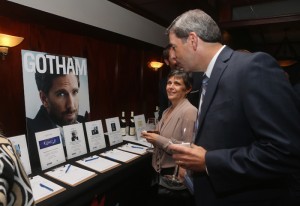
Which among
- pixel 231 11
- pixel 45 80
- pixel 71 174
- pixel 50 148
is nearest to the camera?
pixel 71 174

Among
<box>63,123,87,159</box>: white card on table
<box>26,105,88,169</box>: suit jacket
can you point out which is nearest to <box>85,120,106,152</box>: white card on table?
<box>63,123,87,159</box>: white card on table

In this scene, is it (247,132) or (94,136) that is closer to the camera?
(247,132)

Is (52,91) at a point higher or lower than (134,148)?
higher

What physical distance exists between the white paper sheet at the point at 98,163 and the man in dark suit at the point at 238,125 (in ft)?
3.44

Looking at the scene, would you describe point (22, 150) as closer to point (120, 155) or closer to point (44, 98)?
point (44, 98)

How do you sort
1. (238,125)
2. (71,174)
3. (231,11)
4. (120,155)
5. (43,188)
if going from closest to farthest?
(238,125) < (43,188) < (71,174) < (120,155) < (231,11)

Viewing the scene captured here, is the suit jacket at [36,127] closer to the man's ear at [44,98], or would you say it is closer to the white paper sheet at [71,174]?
the man's ear at [44,98]

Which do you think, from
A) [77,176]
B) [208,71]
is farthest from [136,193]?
[208,71]

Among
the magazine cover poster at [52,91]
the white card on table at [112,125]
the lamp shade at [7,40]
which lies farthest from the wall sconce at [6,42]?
the white card on table at [112,125]

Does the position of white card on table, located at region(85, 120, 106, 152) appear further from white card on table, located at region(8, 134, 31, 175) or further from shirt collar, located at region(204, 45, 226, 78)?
shirt collar, located at region(204, 45, 226, 78)

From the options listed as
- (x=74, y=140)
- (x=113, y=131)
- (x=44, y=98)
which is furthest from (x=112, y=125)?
(x=44, y=98)

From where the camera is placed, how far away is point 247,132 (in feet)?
3.27

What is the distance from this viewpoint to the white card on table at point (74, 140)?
7.17 ft

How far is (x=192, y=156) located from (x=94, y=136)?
1.62m
